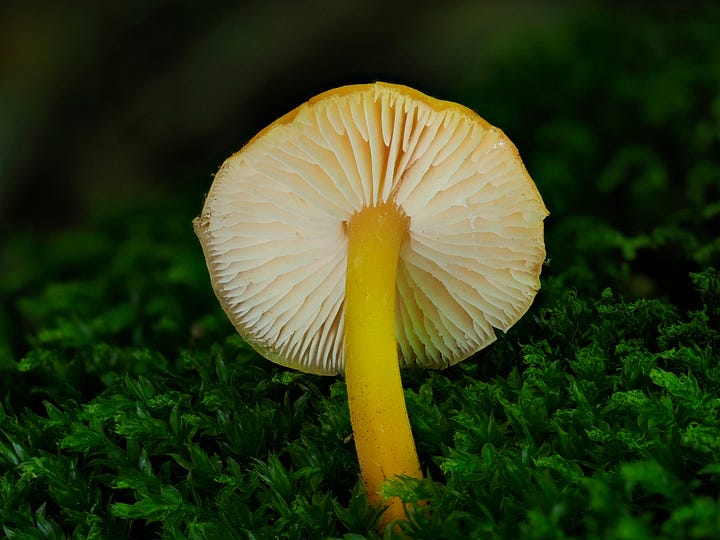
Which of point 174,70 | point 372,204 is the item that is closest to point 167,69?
point 174,70

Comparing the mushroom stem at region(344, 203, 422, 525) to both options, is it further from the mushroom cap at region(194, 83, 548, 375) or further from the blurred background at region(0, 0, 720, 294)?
the blurred background at region(0, 0, 720, 294)

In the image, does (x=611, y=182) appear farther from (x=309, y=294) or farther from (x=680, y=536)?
(x=680, y=536)

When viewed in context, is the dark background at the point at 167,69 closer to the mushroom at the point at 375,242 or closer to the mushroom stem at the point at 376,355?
the mushroom at the point at 375,242

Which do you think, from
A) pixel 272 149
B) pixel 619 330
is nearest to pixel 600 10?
pixel 619 330

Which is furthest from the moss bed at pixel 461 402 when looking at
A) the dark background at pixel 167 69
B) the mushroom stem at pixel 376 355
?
the dark background at pixel 167 69

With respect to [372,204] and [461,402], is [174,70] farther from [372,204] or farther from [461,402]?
[461,402]

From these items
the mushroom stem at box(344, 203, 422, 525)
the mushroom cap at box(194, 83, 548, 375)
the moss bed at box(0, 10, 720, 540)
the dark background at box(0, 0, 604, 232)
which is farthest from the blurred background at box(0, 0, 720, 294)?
the mushroom stem at box(344, 203, 422, 525)
